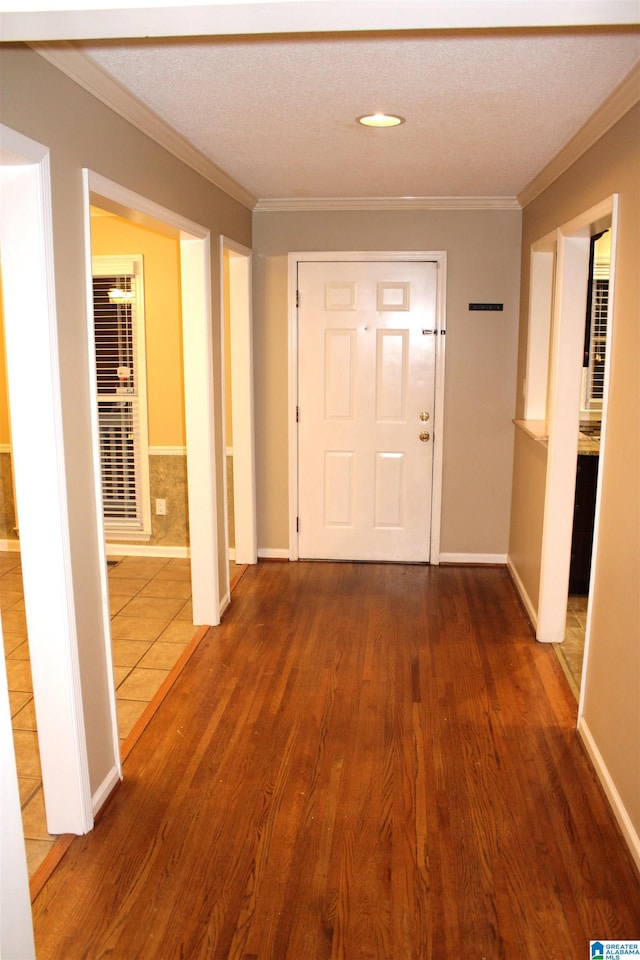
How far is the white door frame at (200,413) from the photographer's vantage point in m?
3.72

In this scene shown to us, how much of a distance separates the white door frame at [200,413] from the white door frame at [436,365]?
3.85 ft

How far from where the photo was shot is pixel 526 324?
458 centimetres

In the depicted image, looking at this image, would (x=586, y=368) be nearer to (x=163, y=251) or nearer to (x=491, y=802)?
(x=163, y=251)

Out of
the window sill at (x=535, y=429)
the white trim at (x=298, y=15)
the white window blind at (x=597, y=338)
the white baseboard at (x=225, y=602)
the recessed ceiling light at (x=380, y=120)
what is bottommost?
the white baseboard at (x=225, y=602)

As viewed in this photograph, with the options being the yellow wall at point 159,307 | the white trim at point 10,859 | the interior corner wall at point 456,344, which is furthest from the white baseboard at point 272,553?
the white trim at point 10,859

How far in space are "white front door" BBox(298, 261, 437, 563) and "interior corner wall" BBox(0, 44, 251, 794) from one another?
2.18 meters

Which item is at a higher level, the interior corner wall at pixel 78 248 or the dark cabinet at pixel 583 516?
the interior corner wall at pixel 78 248

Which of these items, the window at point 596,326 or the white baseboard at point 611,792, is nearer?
the white baseboard at point 611,792

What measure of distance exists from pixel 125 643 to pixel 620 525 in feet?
8.52

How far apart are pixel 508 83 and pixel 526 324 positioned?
2.21 m

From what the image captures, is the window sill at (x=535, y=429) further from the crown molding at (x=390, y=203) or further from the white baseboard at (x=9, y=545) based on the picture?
the white baseboard at (x=9, y=545)

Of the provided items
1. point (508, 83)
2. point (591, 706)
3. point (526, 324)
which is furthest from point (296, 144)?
point (591, 706)

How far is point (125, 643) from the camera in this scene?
3.99m

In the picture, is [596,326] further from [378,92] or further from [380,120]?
[378,92]
